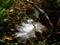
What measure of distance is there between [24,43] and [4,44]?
19 centimetres

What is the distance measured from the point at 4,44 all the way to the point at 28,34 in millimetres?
240

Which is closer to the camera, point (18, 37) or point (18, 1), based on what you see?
point (18, 37)

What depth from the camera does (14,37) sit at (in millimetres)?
1831

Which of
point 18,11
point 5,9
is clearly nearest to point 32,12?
point 18,11

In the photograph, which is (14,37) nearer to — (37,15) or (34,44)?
(34,44)

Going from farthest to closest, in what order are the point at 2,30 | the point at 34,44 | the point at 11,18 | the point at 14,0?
the point at 14,0, the point at 11,18, the point at 2,30, the point at 34,44

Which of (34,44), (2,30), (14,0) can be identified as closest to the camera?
(34,44)

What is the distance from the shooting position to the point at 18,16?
214 cm

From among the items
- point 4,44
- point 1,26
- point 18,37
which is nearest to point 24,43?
point 18,37

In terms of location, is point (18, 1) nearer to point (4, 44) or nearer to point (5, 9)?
point (5, 9)

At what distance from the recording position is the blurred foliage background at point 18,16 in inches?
73.4

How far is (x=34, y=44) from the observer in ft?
5.82

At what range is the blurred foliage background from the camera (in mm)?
1864

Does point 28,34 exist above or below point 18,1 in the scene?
below
